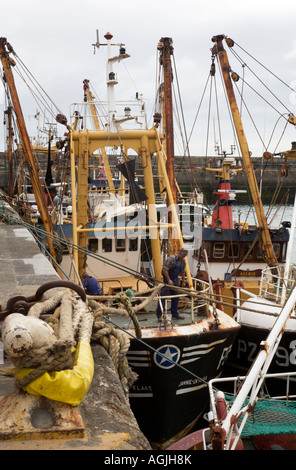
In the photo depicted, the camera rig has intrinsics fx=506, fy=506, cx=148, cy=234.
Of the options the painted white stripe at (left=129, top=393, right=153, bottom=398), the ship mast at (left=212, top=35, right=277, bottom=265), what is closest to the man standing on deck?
the painted white stripe at (left=129, top=393, right=153, bottom=398)

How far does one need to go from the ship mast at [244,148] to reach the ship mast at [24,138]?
18.4 feet

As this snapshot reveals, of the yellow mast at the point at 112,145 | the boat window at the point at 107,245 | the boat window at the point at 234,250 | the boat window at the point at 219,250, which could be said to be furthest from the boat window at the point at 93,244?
the boat window at the point at 234,250

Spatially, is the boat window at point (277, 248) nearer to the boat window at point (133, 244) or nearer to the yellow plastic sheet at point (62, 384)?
the boat window at point (133, 244)

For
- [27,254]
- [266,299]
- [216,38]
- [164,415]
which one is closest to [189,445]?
[164,415]

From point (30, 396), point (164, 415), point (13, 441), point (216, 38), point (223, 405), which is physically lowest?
point (164, 415)

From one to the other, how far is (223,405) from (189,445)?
699 mm

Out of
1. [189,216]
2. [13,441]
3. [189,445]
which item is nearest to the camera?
[13,441]

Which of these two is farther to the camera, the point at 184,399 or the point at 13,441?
the point at 184,399

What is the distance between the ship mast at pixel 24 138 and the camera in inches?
473

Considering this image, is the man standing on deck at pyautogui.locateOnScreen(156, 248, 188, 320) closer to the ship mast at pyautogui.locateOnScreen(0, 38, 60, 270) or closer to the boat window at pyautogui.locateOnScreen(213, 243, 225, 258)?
the ship mast at pyautogui.locateOnScreen(0, 38, 60, 270)

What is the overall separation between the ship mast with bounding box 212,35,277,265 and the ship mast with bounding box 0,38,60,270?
5.61 m

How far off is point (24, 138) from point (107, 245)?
342 cm

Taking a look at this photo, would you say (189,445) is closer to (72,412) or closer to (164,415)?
(72,412)

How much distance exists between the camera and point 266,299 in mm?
11344
